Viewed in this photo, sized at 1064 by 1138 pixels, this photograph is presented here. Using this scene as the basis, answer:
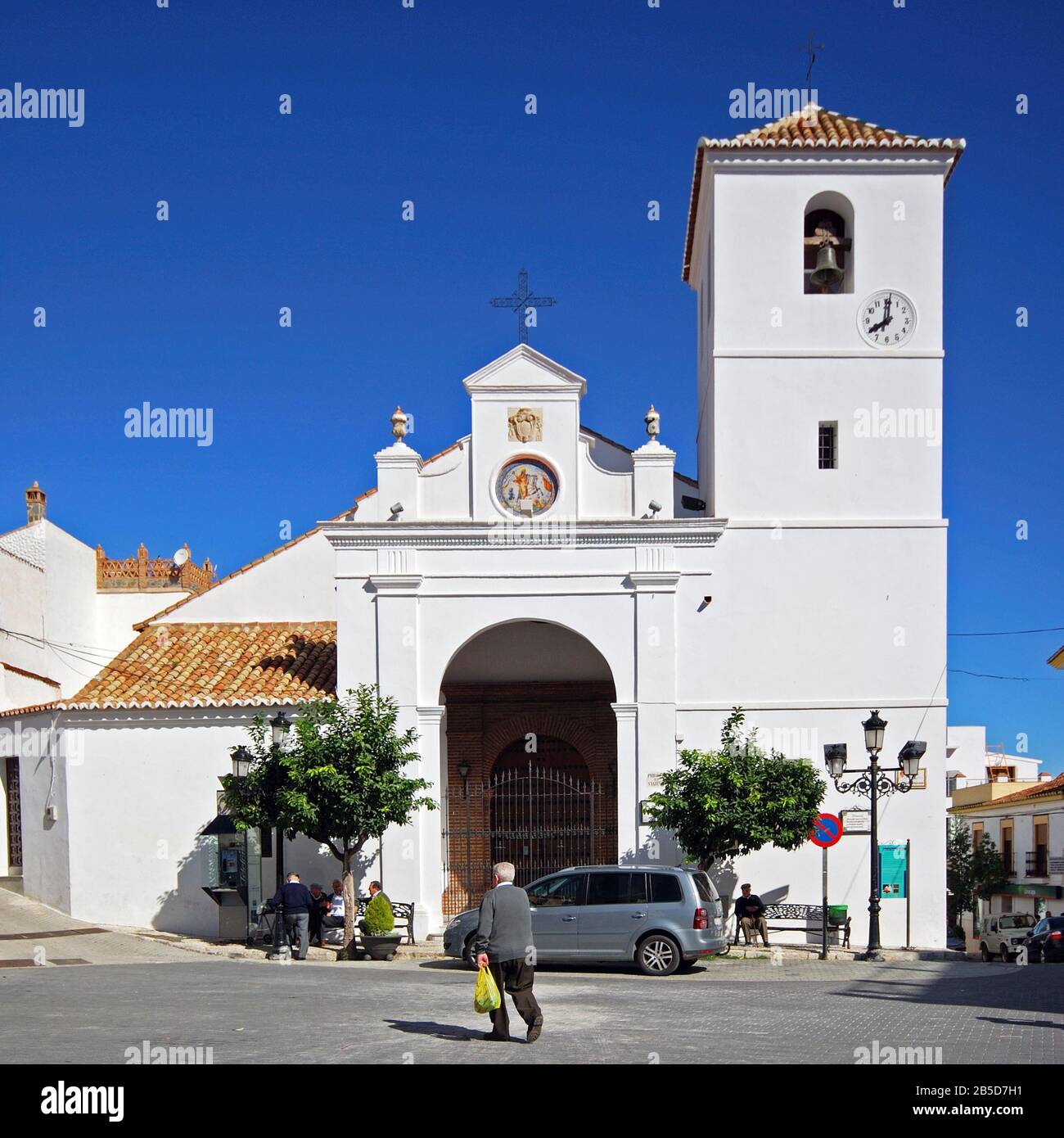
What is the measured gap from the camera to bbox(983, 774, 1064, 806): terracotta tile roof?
41281 mm

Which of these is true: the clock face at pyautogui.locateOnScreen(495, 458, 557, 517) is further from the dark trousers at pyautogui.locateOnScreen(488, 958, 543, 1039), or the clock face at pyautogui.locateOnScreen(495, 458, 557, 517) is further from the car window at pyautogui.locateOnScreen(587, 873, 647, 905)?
the dark trousers at pyautogui.locateOnScreen(488, 958, 543, 1039)

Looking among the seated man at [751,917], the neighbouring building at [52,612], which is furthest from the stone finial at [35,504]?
the seated man at [751,917]

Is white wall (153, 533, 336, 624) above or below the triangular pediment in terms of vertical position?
below

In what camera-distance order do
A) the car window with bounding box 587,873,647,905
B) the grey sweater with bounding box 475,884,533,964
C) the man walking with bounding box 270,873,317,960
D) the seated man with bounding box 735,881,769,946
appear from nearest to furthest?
the grey sweater with bounding box 475,884,533,964
the car window with bounding box 587,873,647,905
the man walking with bounding box 270,873,317,960
the seated man with bounding box 735,881,769,946

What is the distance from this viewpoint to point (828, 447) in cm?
2380

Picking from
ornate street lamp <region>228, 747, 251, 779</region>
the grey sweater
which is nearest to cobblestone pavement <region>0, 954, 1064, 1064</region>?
the grey sweater

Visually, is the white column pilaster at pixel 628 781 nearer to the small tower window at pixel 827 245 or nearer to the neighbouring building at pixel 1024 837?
the small tower window at pixel 827 245

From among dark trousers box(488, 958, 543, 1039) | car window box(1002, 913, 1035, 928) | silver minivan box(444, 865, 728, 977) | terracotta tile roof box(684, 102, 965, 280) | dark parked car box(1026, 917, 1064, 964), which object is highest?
terracotta tile roof box(684, 102, 965, 280)

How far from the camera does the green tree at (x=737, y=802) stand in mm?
20734

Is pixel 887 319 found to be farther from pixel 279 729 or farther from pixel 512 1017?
pixel 512 1017

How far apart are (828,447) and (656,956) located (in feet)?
33.5

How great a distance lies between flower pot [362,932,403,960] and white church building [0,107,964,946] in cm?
229

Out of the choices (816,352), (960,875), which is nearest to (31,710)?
(816,352)
